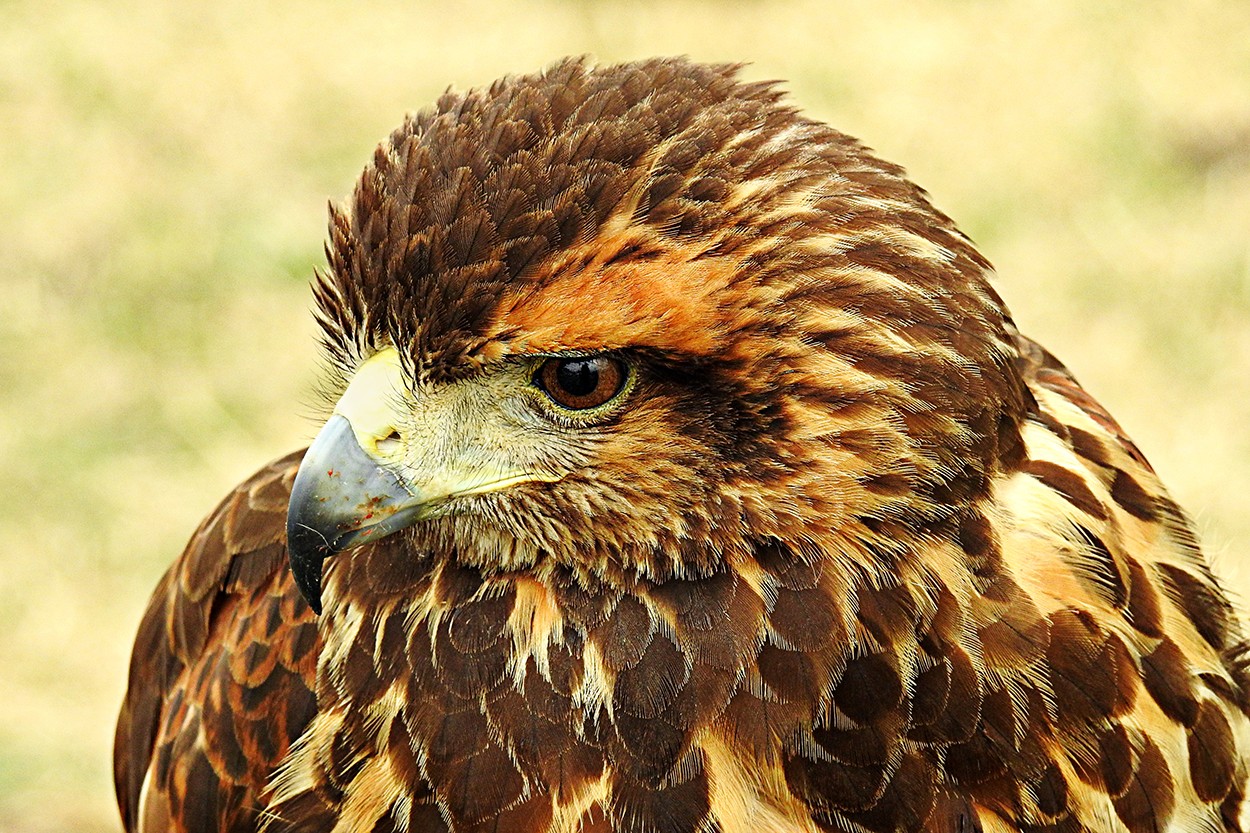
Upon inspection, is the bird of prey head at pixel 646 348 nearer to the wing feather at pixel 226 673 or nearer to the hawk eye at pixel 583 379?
the hawk eye at pixel 583 379

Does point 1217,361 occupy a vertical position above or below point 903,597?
below

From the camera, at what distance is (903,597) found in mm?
2588

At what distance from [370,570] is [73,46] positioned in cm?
655

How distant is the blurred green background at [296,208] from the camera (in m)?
6.34

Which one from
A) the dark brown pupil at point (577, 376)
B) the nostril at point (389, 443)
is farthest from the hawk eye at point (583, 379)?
the nostril at point (389, 443)

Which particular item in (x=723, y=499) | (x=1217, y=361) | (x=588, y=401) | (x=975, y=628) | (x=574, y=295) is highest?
(x=574, y=295)

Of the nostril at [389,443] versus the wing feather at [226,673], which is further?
the wing feather at [226,673]

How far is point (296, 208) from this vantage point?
761cm

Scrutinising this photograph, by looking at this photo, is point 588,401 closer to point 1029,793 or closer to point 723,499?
point 723,499

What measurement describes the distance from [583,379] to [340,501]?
0.44 metres

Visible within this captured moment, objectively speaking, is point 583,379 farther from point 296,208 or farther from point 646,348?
point 296,208

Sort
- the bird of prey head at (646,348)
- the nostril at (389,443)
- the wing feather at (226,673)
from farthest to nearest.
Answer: the wing feather at (226,673)
the nostril at (389,443)
the bird of prey head at (646,348)

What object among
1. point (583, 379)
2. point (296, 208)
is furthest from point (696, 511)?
point (296, 208)

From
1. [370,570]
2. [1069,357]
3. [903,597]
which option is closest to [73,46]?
[1069,357]
